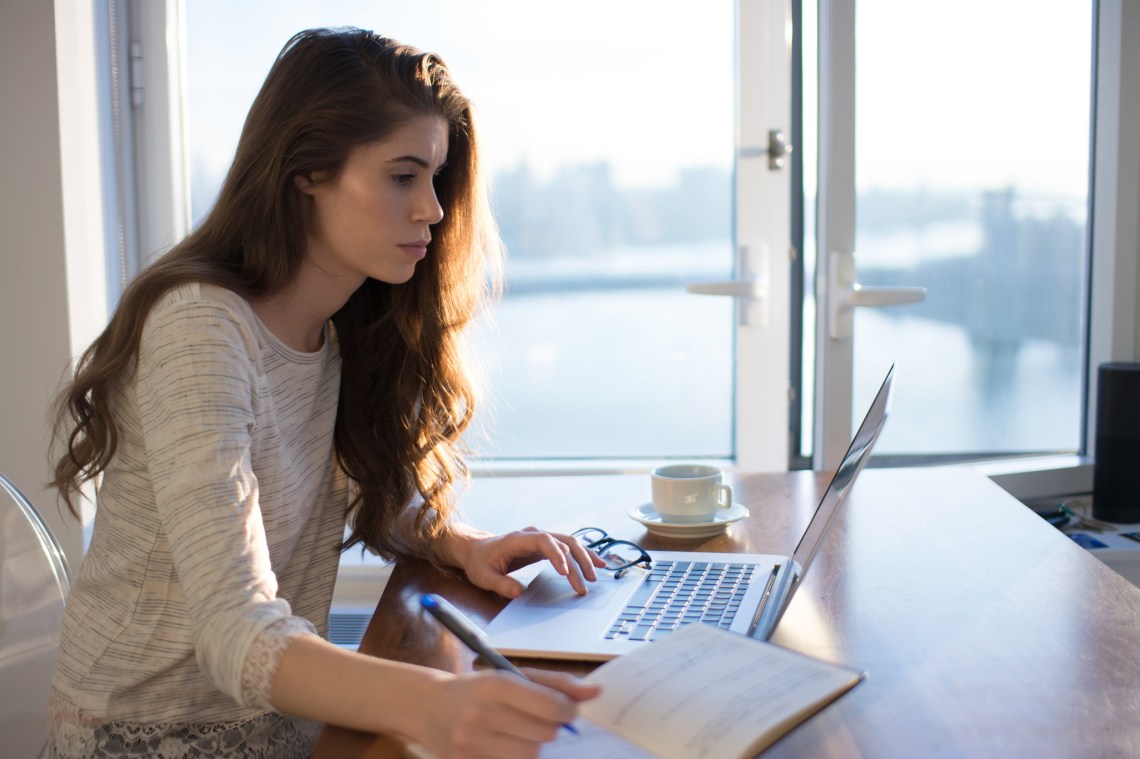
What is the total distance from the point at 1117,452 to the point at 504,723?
1.91m

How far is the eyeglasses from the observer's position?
1133 mm

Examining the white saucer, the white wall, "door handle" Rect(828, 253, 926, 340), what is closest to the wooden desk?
the white saucer

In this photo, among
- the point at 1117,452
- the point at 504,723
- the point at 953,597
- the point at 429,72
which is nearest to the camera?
the point at 504,723

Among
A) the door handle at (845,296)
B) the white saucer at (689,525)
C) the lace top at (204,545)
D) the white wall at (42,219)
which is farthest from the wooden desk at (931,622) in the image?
the white wall at (42,219)

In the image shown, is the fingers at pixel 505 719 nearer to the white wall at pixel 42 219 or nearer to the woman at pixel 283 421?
the woman at pixel 283 421

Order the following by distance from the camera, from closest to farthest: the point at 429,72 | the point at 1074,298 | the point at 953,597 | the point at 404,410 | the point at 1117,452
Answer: the point at 953,597 → the point at 429,72 → the point at 404,410 → the point at 1117,452 → the point at 1074,298

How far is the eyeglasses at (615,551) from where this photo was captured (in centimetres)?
113

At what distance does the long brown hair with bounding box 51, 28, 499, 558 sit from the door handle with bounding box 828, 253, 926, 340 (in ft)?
3.11

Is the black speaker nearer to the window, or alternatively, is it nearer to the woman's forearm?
the window

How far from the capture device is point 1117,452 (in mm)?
2199

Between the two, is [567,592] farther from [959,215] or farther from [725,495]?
[959,215]

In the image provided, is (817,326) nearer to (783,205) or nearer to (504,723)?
(783,205)

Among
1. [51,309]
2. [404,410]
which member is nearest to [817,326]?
[404,410]

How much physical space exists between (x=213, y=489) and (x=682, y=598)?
444 millimetres
